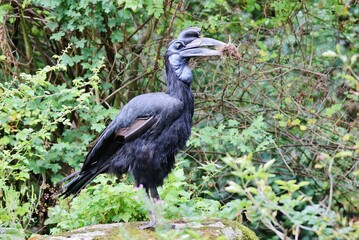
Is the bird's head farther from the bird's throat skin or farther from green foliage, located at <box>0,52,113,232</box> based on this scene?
green foliage, located at <box>0,52,113,232</box>

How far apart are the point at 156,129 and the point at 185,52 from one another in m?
0.59

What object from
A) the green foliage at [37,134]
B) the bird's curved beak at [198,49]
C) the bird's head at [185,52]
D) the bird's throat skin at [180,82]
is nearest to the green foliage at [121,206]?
the green foliage at [37,134]

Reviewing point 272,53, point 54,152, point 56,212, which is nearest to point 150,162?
point 56,212

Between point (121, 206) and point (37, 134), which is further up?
point (37, 134)

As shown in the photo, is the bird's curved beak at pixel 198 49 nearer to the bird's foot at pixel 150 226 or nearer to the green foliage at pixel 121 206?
the green foliage at pixel 121 206

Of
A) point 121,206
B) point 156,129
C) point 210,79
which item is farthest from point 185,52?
point 210,79

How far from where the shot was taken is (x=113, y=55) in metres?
7.68

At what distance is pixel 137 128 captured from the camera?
5246mm

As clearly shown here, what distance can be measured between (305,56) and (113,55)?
1935 mm

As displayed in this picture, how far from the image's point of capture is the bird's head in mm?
5316

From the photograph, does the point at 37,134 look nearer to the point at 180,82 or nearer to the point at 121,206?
the point at 121,206

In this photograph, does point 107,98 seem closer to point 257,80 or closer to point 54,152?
point 54,152

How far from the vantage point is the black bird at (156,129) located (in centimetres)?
522

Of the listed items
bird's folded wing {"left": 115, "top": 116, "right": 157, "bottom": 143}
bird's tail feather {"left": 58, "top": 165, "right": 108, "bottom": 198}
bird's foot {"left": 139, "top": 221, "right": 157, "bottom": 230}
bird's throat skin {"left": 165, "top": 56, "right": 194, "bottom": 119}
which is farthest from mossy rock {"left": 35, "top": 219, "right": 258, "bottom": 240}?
bird's throat skin {"left": 165, "top": 56, "right": 194, "bottom": 119}
